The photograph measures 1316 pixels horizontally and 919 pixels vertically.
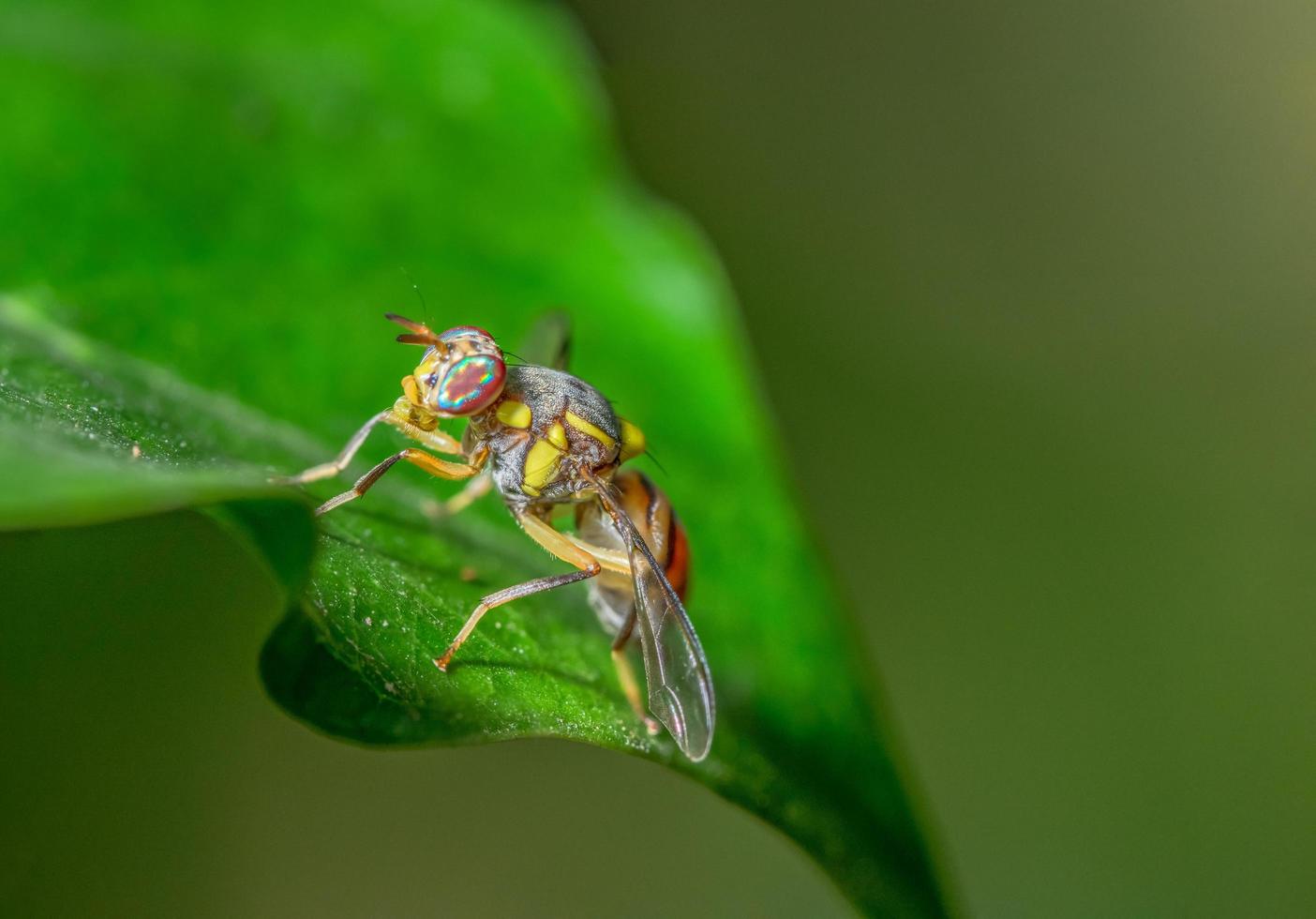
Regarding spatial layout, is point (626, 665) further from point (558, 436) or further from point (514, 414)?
point (514, 414)

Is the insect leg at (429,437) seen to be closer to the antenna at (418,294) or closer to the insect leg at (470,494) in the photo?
the insect leg at (470,494)

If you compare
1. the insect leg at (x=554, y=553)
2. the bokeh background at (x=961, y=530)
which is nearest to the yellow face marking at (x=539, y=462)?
the insect leg at (x=554, y=553)

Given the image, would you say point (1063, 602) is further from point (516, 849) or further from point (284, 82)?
point (284, 82)

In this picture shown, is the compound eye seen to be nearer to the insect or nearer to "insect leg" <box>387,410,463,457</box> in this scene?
the insect

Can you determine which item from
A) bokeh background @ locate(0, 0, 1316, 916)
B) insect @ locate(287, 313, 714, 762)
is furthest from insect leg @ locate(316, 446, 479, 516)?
bokeh background @ locate(0, 0, 1316, 916)

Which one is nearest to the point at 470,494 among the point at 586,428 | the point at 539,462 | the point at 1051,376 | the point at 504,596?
the point at 539,462

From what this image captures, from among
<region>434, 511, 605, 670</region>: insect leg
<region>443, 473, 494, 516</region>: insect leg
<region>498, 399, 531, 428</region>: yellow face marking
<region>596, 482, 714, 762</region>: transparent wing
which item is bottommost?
<region>443, 473, 494, 516</region>: insect leg
